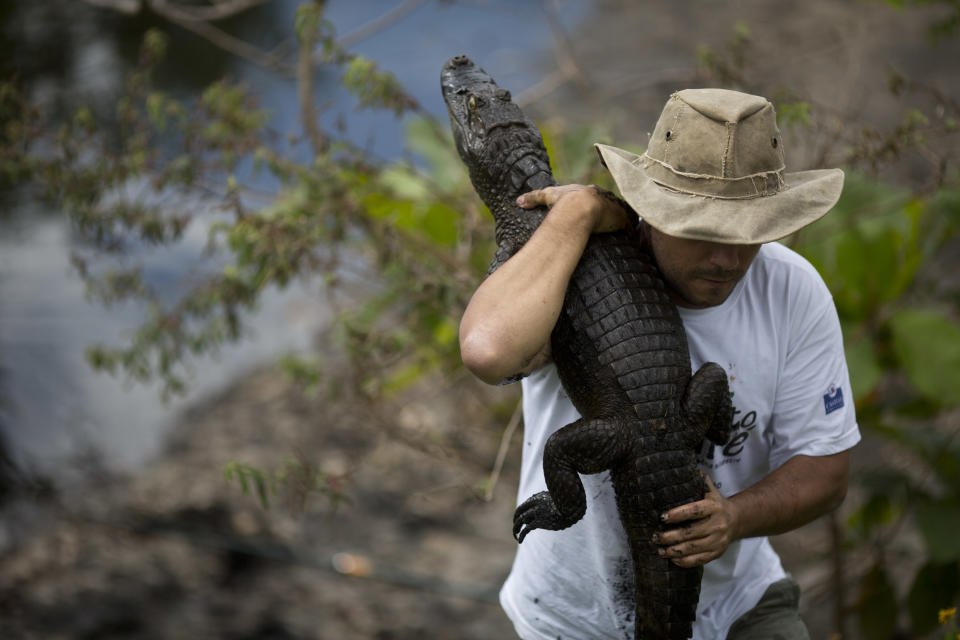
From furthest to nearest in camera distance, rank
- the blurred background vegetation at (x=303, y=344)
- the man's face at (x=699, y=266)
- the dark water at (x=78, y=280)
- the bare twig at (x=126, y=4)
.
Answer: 1. the dark water at (x=78, y=280)
2. the bare twig at (x=126, y=4)
3. the blurred background vegetation at (x=303, y=344)
4. the man's face at (x=699, y=266)

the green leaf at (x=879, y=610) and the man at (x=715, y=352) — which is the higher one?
the man at (x=715, y=352)

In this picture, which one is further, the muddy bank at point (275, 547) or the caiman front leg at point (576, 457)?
the muddy bank at point (275, 547)

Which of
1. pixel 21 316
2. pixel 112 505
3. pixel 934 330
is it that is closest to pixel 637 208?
pixel 934 330

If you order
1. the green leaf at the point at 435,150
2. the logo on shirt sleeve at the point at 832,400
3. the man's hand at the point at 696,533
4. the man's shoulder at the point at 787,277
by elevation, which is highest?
the green leaf at the point at 435,150

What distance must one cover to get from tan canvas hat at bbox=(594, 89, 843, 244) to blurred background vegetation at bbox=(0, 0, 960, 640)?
1157mm

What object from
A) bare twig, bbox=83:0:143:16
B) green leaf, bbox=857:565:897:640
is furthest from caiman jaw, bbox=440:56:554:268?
green leaf, bbox=857:565:897:640

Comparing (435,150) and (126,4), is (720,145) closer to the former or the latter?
(126,4)

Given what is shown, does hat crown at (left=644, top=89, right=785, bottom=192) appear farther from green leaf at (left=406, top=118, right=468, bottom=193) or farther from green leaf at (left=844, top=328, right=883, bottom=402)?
green leaf at (left=406, top=118, right=468, bottom=193)

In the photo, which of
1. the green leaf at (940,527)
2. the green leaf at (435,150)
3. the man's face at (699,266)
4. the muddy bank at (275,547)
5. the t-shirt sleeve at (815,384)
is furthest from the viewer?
the green leaf at (435,150)

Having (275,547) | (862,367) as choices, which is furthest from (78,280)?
(862,367)

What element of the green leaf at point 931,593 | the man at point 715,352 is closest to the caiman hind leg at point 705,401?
the man at point 715,352

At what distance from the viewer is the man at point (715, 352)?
1706 mm

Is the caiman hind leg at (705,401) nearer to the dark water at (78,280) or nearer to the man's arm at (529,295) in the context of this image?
the man's arm at (529,295)

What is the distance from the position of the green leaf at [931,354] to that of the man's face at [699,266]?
2.09 metres
